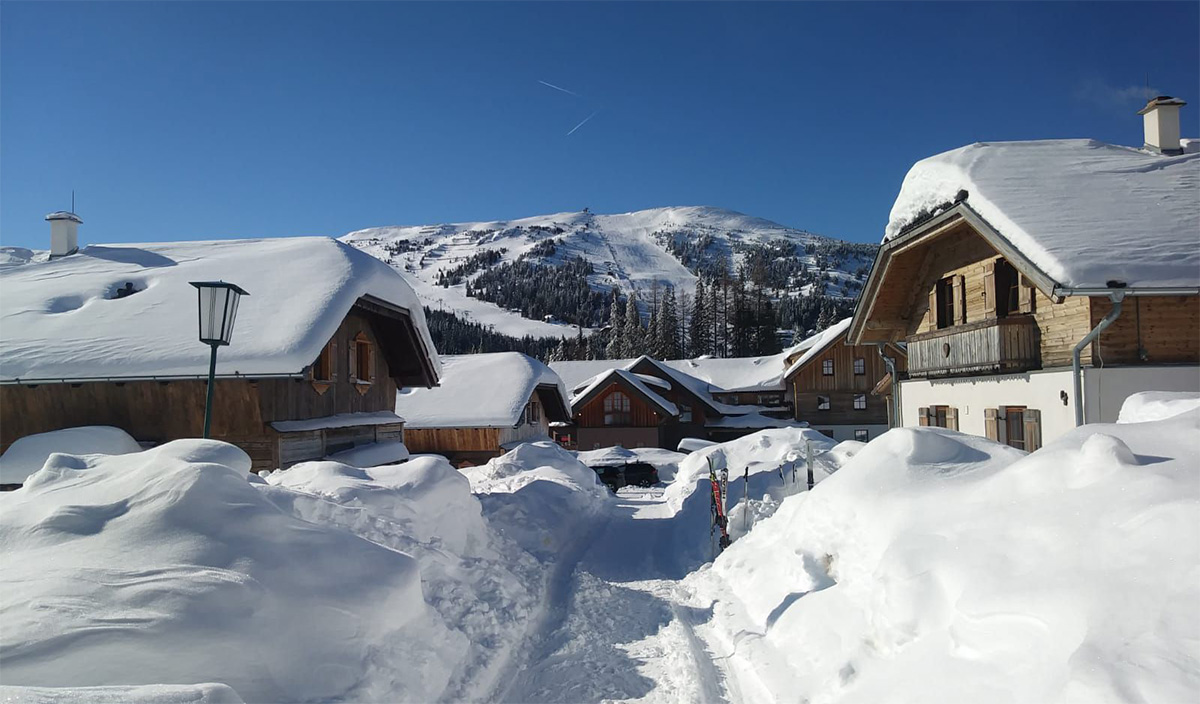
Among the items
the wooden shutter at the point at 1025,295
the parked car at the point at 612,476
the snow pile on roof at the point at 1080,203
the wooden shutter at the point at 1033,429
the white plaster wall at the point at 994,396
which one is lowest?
the parked car at the point at 612,476

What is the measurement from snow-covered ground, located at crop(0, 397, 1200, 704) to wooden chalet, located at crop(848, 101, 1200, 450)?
11.8 ft

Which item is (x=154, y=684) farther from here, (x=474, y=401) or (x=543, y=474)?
(x=474, y=401)

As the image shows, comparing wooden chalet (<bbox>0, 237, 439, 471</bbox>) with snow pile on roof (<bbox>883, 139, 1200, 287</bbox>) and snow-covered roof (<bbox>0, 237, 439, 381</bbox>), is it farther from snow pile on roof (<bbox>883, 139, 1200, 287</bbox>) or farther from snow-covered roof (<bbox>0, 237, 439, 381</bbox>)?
snow pile on roof (<bbox>883, 139, 1200, 287</bbox>)

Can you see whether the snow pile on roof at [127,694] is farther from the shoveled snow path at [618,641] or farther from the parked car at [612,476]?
the parked car at [612,476]

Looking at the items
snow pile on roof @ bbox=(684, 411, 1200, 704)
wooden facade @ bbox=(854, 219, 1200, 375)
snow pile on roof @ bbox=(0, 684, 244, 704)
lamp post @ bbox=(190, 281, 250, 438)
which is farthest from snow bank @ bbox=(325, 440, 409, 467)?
wooden facade @ bbox=(854, 219, 1200, 375)

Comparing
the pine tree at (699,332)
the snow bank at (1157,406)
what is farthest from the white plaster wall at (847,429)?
the pine tree at (699,332)

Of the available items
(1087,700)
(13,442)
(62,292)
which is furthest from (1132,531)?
(62,292)

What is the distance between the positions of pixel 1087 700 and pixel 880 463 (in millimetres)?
4836

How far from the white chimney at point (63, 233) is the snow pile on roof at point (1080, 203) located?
22486 mm

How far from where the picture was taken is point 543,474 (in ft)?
68.4

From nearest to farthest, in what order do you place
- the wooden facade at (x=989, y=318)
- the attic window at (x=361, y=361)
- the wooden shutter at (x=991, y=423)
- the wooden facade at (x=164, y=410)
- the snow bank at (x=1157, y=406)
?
the snow bank at (x=1157, y=406), the wooden facade at (x=989, y=318), the wooden facade at (x=164, y=410), the wooden shutter at (x=991, y=423), the attic window at (x=361, y=361)

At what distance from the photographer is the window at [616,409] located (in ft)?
146

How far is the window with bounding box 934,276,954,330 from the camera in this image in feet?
58.9

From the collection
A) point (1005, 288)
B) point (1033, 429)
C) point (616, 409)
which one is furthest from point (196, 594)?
point (616, 409)
